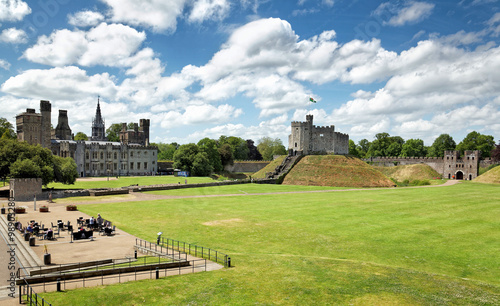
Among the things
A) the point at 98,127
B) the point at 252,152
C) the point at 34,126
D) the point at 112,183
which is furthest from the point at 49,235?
the point at 252,152

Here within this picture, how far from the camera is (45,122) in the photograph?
81.9m

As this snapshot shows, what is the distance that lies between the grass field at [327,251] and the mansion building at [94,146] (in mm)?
52395

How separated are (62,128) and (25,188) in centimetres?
6388

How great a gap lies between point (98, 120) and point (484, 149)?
12902cm

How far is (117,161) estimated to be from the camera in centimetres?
9362

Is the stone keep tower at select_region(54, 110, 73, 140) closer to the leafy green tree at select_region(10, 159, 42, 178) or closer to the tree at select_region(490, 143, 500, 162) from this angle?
the leafy green tree at select_region(10, 159, 42, 178)

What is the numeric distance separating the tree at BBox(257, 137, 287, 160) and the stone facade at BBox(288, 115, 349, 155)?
175 ft

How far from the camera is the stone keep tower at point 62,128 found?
99.6 m

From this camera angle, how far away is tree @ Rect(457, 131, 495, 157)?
109750mm

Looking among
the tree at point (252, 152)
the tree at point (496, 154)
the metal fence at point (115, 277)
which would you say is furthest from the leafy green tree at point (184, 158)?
the tree at point (496, 154)

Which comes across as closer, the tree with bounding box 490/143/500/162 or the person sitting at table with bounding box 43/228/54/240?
the person sitting at table with bounding box 43/228/54/240

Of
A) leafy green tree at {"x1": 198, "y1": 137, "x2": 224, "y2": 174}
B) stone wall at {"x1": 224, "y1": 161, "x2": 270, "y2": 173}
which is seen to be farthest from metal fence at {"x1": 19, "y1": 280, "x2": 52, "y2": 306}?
stone wall at {"x1": 224, "y1": 161, "x2": 270, "y2": 173}

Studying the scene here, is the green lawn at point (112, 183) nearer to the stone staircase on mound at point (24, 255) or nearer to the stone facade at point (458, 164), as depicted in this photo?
the stone staircase on mound at point (24, 255)

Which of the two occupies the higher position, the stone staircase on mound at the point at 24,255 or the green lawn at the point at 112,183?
the green lawn at the point at 112,183
